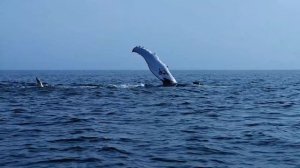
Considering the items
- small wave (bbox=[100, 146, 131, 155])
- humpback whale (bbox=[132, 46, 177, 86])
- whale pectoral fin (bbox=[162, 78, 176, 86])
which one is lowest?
small wave (bbox=[100, 146, 131, 155])

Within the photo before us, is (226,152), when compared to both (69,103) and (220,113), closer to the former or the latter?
(220,113)

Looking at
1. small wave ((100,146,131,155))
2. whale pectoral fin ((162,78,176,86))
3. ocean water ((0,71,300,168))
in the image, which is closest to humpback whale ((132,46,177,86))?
whale pectoral fin ((162,78,176,86))

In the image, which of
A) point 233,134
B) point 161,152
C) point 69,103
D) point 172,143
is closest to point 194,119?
point 233,134

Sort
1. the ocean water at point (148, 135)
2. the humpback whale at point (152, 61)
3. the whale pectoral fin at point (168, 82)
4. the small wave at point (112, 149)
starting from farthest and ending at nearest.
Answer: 1. the whale pectoral fin at point (168, 82)
2. the humpback whale at point (152, 61)
3. the small wave at point (112, 149)
4. the ocean water at point (148, 135)

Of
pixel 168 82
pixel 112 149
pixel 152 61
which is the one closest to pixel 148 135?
pixel 112 149

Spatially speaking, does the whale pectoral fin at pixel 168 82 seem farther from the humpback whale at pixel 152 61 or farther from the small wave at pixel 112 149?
the small wave at pixel 112 149

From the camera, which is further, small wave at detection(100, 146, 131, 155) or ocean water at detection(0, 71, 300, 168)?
small wave at detection(100, 146, 131, 155)

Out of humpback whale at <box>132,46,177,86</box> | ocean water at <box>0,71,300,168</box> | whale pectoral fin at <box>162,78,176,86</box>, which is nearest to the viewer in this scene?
ocean water at <box>0,71,300,168</box>

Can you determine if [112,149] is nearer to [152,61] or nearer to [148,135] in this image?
[148,135]

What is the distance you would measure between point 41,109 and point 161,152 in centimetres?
1096

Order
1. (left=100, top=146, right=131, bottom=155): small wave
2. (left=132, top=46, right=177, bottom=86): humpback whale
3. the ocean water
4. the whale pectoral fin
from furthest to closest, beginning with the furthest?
the whale pectoral fin
(left=132, top=46, right=177, bottom=86): humpback whale
(left=100, top=146, right=131, bottom=155): small wave
the ocean water

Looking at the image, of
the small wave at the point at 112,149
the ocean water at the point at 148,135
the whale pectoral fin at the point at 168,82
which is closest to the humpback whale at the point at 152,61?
the whale pectoral fin at the point at 168,82

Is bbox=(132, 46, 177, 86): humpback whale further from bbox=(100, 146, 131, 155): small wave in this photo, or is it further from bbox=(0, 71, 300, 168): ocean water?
bbox=(100, 146, 131, 155): small wave

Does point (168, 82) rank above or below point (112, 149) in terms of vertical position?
above
